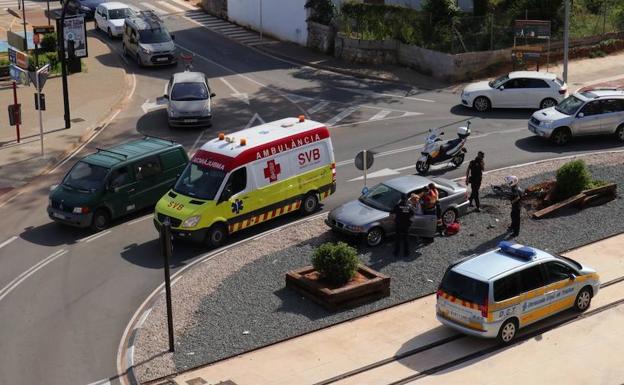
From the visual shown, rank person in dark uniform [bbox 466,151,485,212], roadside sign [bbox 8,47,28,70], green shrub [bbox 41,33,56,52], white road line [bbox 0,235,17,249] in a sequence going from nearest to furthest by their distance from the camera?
white road line [bbox 0,235,17,249] < person in dark uniform [bbox 466,151,485,212] < roadside sign [bbox 8,47,28,70] < green shrub [bbox 41,33,56,52]

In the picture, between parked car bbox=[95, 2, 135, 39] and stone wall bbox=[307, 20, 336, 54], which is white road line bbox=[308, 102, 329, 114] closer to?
stone wall bbox=[307, 20, 336, 54]

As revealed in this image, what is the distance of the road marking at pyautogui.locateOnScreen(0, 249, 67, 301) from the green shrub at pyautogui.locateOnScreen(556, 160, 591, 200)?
13.0 m

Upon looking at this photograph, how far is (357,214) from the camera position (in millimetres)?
23625

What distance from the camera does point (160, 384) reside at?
17.3 metres

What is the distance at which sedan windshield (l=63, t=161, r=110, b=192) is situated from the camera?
2573 cm

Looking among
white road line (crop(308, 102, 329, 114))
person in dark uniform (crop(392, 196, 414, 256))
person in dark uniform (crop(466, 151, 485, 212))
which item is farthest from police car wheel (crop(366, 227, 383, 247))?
white road line (crop(308, 102, 329, 114))

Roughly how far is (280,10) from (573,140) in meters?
22.8

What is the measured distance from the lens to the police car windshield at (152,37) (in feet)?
150

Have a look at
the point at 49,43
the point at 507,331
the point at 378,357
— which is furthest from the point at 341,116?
the point at 378,357

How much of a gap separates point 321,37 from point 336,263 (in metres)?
29.1

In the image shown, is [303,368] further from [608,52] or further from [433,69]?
[608,52]

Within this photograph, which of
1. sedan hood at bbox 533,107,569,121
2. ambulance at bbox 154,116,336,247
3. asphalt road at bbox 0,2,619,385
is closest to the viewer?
asphalt road at bbox 0,2,619,385

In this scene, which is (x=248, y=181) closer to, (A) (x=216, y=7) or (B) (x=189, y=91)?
(B) (x=189, y=91)

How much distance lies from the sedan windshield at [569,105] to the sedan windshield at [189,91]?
12.4 metres
